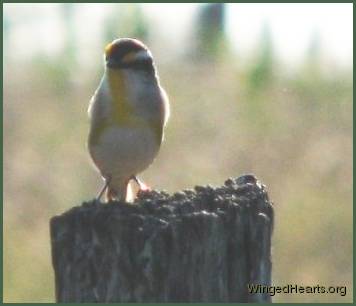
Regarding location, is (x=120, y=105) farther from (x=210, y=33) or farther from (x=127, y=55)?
(x=210, y=33)

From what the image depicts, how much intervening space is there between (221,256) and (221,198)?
385 mm

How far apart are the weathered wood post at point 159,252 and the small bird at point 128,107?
2627 millimetres

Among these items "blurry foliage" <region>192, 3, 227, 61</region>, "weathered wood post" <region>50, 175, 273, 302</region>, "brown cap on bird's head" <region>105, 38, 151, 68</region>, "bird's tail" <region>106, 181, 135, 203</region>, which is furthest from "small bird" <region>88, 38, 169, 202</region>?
"blurry foliage" <region>192, 3, 227, 61</region>

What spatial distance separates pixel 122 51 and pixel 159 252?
10.3 feet

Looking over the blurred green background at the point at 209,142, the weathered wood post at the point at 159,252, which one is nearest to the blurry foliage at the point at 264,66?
the blurred green background at the point at 209,142

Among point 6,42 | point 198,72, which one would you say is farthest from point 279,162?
point 6,42

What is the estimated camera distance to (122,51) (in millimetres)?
8328

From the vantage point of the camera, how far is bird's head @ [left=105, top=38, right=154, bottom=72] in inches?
328

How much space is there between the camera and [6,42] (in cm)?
1941

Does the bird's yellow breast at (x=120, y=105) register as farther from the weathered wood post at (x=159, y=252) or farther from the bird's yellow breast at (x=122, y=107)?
the weathered wood post at (x=159, y=252)

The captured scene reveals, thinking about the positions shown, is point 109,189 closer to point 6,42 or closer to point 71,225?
point 71,225

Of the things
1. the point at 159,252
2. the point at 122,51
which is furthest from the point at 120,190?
the point at 159,252

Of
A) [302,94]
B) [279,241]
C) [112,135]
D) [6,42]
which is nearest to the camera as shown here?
[112,135]

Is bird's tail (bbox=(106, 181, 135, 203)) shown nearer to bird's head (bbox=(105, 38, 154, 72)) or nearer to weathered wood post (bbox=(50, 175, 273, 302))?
bird's head (bbox=(105, 38, 154, 72))
